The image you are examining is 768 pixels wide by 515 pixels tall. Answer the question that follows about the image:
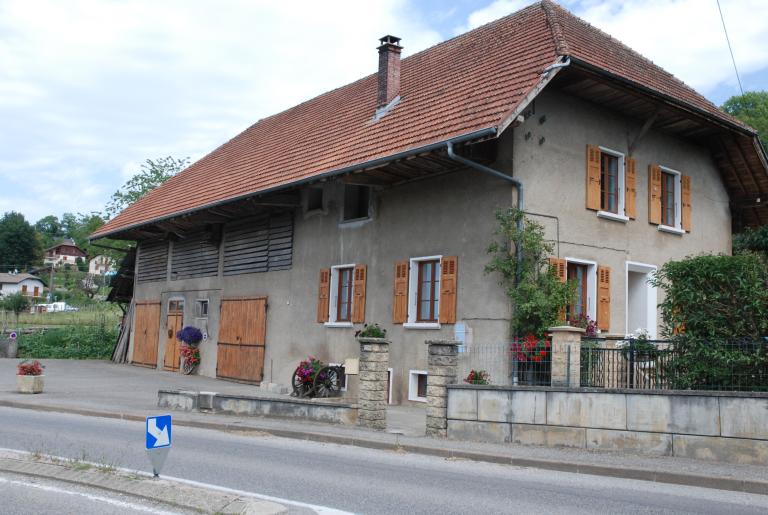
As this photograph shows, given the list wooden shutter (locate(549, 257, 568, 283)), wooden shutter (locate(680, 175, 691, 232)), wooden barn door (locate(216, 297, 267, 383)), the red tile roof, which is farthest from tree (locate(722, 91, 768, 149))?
wooden barn door (locate(216, 297, 267, 383))

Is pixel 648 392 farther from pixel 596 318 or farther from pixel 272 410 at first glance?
pixel 272 410

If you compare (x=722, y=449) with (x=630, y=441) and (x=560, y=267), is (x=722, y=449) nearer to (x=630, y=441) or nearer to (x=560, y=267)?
(x=630, y=441)

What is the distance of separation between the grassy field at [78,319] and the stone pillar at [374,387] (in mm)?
24483

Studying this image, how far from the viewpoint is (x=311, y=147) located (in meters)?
20.5

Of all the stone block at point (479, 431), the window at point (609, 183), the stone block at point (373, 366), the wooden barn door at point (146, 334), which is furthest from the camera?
the wooden barn door at point (146, 334)

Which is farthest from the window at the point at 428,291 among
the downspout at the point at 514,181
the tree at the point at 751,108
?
the tree at the point at 751,108

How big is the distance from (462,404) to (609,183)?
7.61 meters

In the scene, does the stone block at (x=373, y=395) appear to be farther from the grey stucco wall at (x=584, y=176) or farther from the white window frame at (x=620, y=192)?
the white window frame at (x=620, y=192)

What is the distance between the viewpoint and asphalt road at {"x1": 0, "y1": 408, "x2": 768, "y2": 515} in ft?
23.8

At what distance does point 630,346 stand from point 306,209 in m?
10.8

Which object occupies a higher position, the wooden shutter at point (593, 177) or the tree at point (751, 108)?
the tree at point (751, 108)

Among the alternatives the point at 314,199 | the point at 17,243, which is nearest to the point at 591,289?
the point at 314,199

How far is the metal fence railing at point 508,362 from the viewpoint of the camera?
12.5 metres

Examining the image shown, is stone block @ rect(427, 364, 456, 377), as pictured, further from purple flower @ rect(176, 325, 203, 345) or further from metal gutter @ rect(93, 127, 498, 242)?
purple flower @ rect(176, 325, 203, 345)
